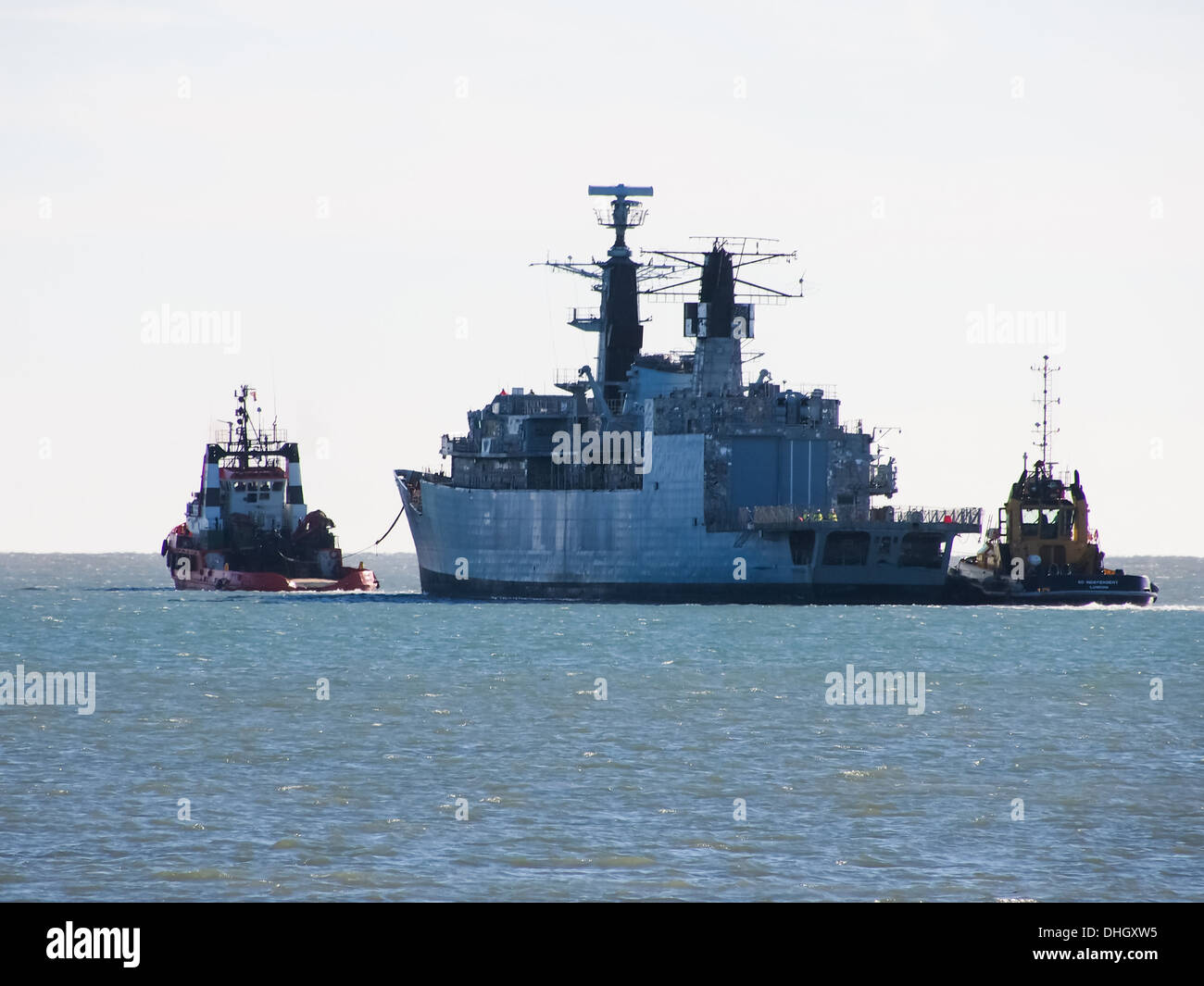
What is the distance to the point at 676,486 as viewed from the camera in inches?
3398

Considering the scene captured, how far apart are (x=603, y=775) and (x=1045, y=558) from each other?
208 ft

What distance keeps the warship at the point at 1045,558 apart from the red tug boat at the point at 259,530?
45428 mm

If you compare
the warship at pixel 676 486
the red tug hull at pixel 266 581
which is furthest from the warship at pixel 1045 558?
the red tug hull at pixel 266 581

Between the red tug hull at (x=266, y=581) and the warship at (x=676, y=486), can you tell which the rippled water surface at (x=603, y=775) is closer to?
the warship at (x=676, y=486)

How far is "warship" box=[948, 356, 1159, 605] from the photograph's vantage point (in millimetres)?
88438

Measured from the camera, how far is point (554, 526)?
9344 centimetres

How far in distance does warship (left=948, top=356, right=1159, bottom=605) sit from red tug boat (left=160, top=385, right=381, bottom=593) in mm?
45428

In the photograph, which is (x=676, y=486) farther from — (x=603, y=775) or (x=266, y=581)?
(x=603, y=775)

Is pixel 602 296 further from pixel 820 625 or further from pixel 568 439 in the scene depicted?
pixel 820 625

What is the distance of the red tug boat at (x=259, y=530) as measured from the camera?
118 m

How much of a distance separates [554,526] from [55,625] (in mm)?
25253

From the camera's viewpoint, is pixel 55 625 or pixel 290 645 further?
pixel 55 625

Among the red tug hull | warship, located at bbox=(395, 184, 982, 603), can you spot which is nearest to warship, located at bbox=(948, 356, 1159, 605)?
warship, located at bbox=(395, 184, 982, 603)

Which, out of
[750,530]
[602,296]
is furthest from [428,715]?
[602,296]
